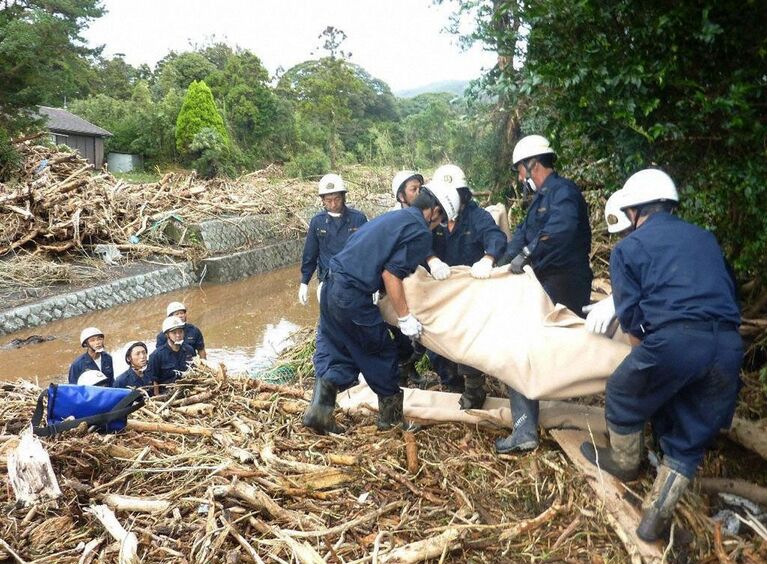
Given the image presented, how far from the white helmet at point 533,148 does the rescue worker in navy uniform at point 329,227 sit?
8.24 feet

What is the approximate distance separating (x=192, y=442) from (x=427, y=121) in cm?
2608

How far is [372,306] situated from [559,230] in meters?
1.43

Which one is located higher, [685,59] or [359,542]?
[685,59]

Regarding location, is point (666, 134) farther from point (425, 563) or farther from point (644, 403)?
point (425, 563)

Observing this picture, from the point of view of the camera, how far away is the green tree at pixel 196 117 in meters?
25.9

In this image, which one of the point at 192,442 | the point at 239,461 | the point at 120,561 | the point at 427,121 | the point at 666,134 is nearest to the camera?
the point at 120,561

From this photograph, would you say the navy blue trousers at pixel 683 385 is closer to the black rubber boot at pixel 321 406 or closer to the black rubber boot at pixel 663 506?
the black rubber boot at pixel 663 506

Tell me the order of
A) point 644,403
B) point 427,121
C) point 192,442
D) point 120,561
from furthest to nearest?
point 427,121 → point 192,442 → point 644,403 → point 120,561

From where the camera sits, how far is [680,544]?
2.94 m

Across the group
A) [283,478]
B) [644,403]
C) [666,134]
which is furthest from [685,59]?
[283,478]

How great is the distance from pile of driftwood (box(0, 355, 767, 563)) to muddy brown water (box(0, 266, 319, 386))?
182 inches

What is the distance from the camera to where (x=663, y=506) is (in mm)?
2869

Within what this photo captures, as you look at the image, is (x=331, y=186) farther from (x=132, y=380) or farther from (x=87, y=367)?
(x=87, y=367)

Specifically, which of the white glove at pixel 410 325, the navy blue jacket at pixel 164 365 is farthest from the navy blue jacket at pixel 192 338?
the white glove at pixel 410 325
